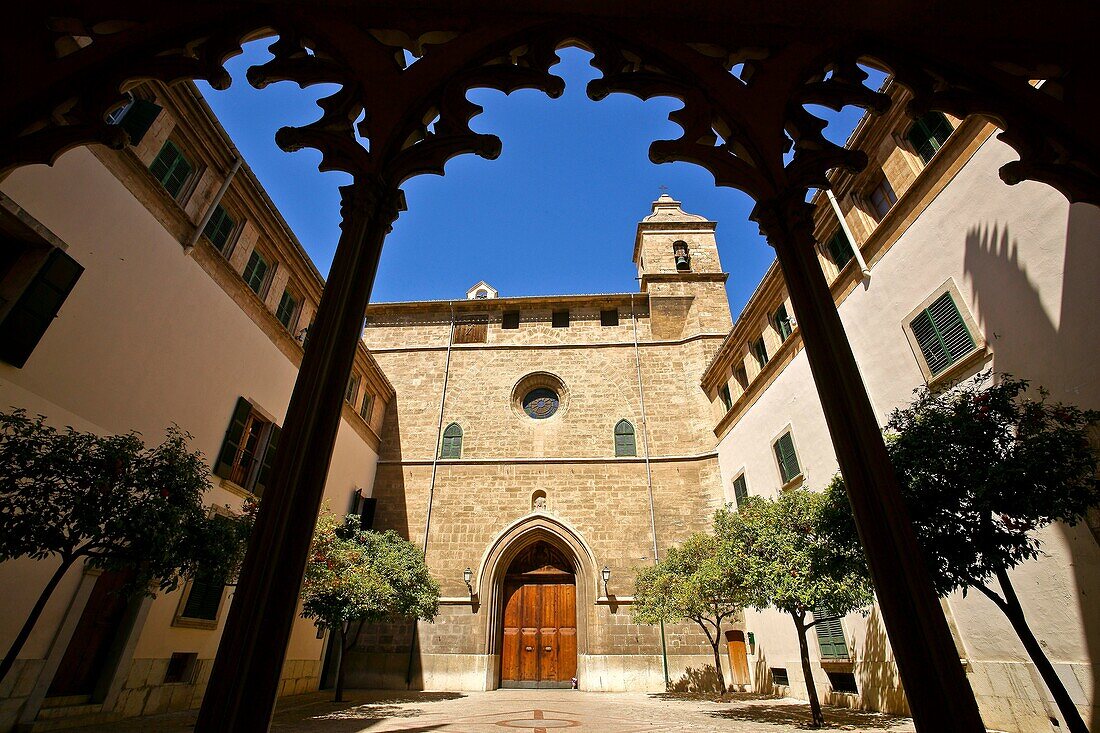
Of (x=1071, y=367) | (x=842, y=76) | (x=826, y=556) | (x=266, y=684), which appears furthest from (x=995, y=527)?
(x=266, y=684)

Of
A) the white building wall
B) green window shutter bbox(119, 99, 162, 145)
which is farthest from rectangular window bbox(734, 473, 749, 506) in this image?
green window shutter bbox(119, 99, 162, 145)

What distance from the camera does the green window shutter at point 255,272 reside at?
35.8 feet

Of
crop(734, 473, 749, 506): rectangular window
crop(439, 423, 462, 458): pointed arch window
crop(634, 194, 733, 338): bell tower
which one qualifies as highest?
crop(634, 194, 733, 338): bell tower

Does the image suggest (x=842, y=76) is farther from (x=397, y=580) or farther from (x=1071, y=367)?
(x=397, y=580)

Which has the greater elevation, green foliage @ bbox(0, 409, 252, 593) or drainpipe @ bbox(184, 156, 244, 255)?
drainpipe @ bbox(184, 156, 244, 255)

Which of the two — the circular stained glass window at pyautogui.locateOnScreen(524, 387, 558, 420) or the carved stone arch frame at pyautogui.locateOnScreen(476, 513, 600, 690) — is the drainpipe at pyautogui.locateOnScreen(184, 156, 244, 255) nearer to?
the carved stone arch frame at pyautogui.locateOnScreen(476, 513, 600, 690)

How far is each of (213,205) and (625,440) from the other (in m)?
12.6

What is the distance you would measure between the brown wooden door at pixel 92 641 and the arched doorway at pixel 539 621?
31.8 feet

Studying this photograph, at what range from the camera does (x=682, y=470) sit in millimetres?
16312

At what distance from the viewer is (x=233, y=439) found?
10.1 meters

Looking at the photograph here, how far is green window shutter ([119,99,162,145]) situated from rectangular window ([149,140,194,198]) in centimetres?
42

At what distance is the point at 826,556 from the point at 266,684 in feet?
19.5

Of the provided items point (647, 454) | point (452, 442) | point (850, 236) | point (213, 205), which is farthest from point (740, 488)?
point (213, 205)

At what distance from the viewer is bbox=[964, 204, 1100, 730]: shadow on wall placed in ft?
18.0
